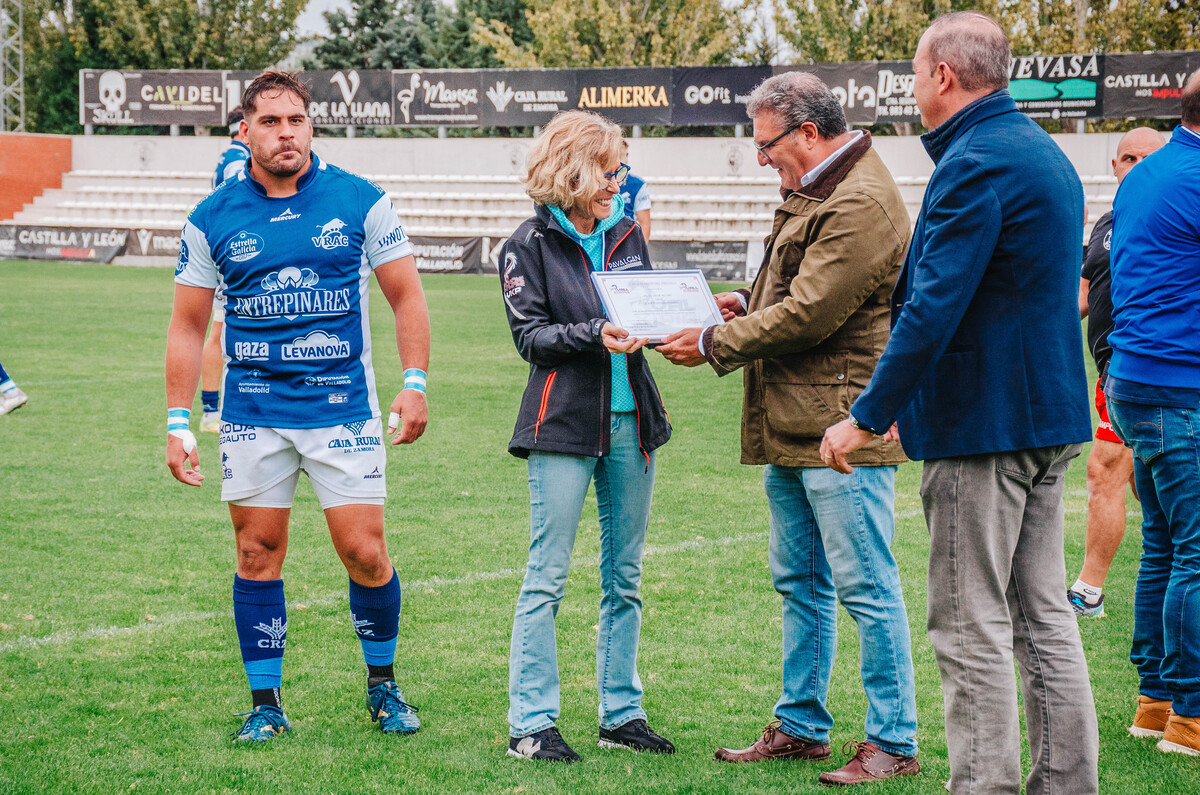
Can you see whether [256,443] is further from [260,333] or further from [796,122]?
[796,122]

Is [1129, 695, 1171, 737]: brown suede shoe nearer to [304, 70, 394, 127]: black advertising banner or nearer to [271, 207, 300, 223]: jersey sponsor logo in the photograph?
[271, 207, 300, 223]: jersey sponsor logo

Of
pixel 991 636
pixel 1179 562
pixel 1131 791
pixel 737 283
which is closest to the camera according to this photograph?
pixel 991 636

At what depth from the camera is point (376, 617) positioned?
4.23m

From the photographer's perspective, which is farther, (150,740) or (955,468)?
(150,740)

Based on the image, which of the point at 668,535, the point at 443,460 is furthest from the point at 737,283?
the point at 668,535

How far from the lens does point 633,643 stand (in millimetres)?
4102

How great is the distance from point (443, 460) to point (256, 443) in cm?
480

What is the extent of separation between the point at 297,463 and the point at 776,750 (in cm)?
188

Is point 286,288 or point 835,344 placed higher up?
point 286,288

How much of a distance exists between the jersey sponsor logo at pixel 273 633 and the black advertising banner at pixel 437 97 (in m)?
32.5

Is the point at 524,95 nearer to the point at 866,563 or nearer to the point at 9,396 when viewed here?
the point at 9,396

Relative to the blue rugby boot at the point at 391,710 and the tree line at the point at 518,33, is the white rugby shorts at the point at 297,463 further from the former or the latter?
the tree line at the point at 518,33

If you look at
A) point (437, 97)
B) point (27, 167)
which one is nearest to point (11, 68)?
point (27, 167)

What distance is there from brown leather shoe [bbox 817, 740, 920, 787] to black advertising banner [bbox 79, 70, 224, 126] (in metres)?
36.9
